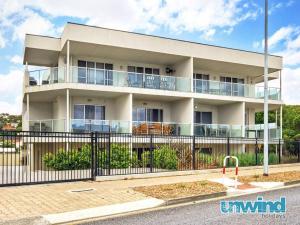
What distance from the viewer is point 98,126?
23.5m

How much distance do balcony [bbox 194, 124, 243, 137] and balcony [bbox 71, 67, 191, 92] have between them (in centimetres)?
298

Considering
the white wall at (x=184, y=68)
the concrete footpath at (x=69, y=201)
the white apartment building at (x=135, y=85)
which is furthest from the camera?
the white wall at (x=184, y=68)

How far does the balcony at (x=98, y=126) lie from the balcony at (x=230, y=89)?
6.95 meters

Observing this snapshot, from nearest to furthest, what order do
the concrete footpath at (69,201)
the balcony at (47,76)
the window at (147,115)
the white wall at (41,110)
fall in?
the concrete footpath at (69,201), the balcony at (47,76), the window at (147,115), the white wall at (41,110)

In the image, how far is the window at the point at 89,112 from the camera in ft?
84.6

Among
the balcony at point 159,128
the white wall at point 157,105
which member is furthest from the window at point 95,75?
the white wall at point 157,105

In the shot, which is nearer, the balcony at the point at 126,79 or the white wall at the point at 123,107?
the balcony at the point at 126,79

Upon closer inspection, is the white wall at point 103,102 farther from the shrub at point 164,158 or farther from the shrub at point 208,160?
the shrub at point 208,160

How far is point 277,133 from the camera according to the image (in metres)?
30.2

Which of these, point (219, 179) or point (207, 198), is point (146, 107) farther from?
point (207, 198)

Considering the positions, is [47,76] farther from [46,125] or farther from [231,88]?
[231,88]

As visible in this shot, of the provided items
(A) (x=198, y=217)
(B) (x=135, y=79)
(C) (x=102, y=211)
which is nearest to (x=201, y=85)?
(B) (x=135, y=79)

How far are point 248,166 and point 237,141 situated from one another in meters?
7.08

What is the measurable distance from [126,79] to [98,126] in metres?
3.94
